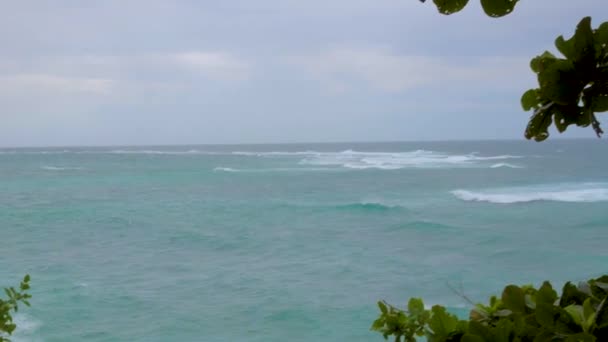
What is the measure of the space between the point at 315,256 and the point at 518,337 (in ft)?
39.2

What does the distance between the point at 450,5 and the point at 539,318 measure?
458 mm

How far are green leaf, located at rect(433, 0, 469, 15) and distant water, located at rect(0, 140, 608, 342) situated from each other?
6646 millimetres

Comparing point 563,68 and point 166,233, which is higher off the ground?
point 563,68

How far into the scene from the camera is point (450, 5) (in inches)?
30.4

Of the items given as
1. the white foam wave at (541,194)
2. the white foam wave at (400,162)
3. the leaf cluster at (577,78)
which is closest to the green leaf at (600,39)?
the leaf cluster at (577,78)

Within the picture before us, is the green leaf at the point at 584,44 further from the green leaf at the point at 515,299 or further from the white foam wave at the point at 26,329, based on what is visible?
the white foam wave at the point at 26,329

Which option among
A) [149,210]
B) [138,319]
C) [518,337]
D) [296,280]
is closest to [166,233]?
[149,210]

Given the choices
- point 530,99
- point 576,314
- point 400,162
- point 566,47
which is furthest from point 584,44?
point 400,162

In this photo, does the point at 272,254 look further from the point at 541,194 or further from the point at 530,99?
the point at 541,194

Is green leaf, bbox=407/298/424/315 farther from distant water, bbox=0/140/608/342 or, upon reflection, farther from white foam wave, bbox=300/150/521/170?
Answer: white foam wave, bbox=300/150/521/170

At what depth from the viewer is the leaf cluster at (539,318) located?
809mm

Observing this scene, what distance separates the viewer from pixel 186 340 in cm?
807

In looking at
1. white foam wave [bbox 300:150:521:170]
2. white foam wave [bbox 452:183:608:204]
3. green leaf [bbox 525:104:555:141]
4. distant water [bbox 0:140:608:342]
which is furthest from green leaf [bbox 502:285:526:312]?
white foam wave [bbox 300:150:521:170]

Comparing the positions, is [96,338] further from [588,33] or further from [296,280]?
[588,33]
